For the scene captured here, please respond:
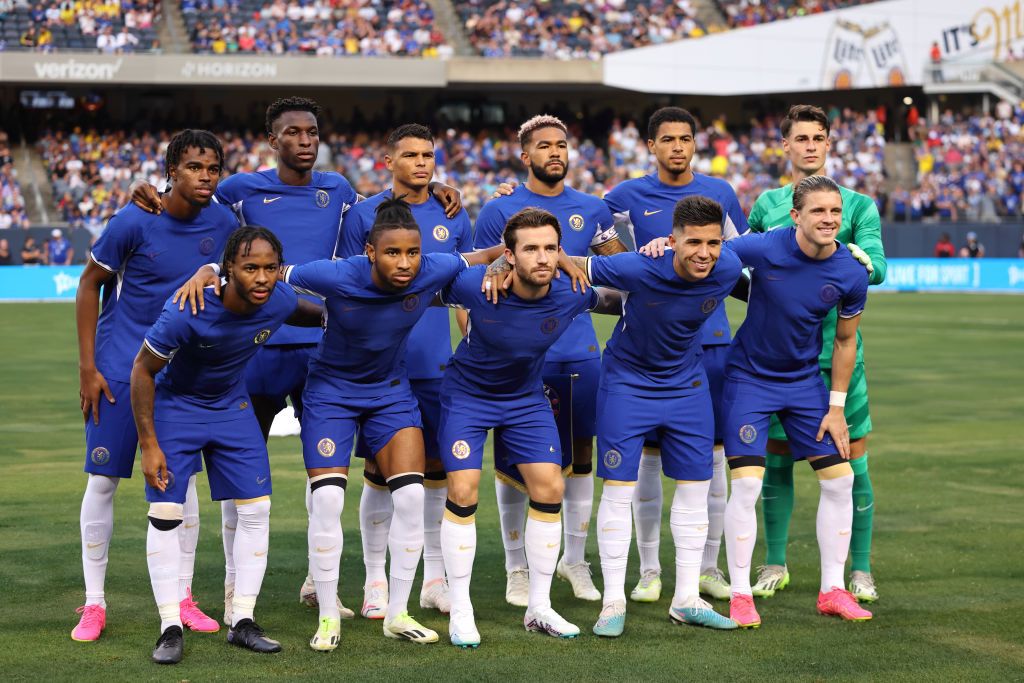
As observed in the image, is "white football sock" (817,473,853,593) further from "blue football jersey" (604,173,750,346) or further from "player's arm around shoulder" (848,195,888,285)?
"player's arm around shoulder" (848,195,888,285)

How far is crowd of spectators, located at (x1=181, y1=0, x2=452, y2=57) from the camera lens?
37.9m

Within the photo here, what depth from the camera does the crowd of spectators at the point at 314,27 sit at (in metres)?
37.9

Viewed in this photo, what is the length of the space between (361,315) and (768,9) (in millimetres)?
39958

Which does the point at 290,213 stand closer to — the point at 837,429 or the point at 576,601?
the point at 576,601

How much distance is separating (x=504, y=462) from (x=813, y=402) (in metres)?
1.63

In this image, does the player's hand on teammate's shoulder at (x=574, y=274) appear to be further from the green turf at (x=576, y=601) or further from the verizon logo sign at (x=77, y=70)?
the verizon logo sign at (x=77, y=70)

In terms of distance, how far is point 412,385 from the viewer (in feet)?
22.8

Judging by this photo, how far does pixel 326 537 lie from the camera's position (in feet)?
20.2

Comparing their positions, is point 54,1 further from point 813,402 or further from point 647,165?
point 813,402

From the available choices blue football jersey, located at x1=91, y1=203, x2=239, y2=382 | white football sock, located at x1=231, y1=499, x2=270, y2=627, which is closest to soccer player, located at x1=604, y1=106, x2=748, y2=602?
white football sock, located at x1=231, y1=499, x2=270, y2=627

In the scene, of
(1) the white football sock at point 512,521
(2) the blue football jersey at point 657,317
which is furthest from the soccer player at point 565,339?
(2) the blue football jersey at point 657,317

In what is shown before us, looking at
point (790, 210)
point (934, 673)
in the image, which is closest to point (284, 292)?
point (790, 210)

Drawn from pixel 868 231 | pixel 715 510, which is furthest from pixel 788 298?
pixel 715 510

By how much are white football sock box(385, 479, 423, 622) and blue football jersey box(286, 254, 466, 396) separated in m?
0.51
